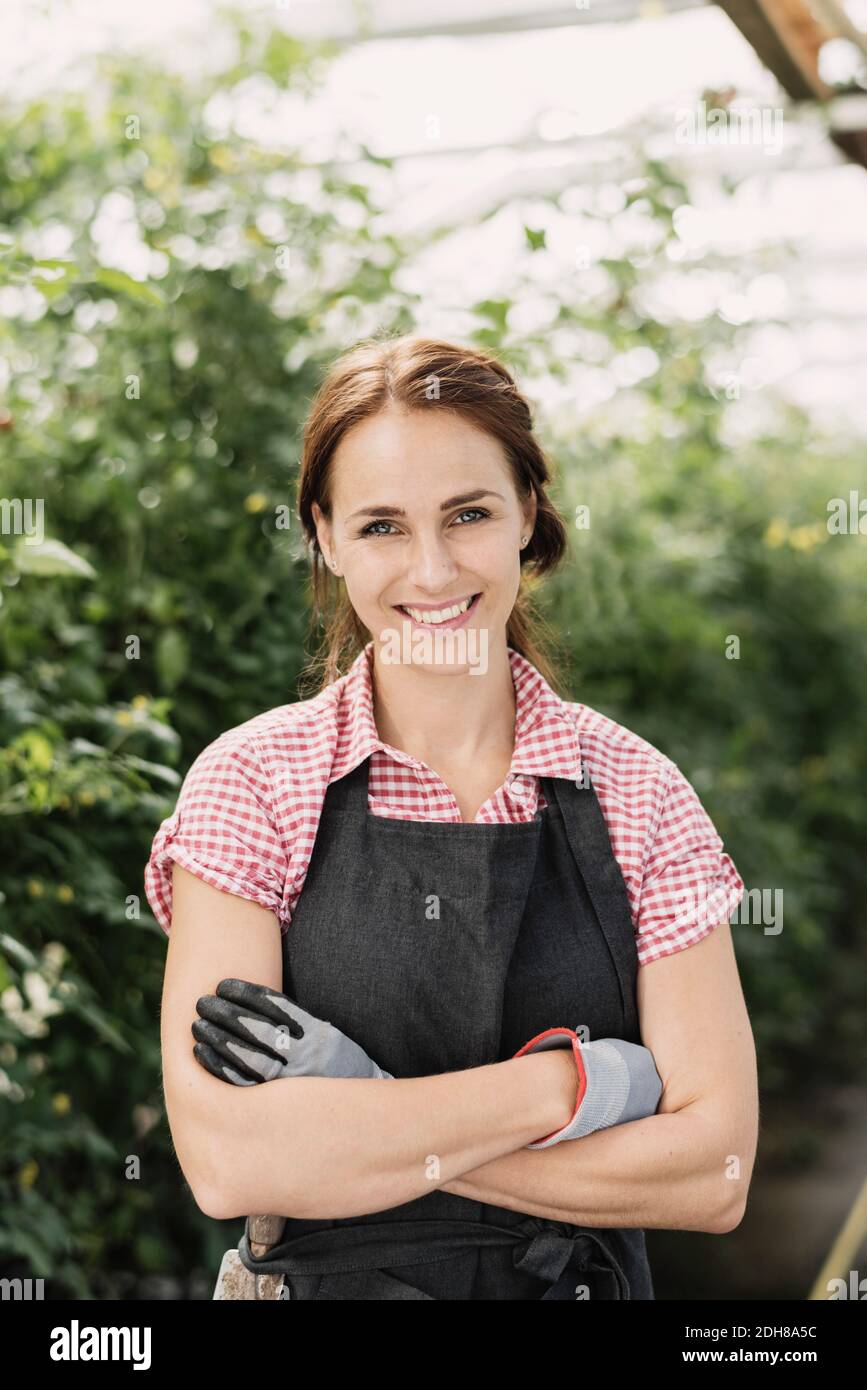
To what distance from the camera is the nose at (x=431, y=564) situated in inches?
55.1

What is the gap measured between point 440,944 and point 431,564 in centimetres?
37

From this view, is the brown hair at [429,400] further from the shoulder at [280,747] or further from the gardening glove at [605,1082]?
the gardening glove at [605,1082]

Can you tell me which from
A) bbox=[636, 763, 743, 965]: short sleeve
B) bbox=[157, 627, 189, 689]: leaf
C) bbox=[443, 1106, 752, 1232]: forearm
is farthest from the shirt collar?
bbox=[157, 627, 189, 689]: leaf

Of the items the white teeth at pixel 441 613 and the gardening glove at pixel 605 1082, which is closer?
the gardening glove at pixel 605 1082

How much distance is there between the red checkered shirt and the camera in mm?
1378

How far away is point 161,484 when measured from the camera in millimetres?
2375

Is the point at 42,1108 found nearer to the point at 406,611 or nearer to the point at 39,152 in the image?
the point at 406,611

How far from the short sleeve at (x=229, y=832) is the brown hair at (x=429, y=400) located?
1.02 ft

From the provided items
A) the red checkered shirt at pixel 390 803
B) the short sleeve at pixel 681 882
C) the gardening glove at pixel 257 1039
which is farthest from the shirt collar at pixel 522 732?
the gardening glove at pixel 257 1039

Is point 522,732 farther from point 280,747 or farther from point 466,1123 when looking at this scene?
point 466,1123

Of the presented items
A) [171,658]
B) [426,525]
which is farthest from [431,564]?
[171,658]

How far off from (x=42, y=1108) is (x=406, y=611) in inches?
39.4

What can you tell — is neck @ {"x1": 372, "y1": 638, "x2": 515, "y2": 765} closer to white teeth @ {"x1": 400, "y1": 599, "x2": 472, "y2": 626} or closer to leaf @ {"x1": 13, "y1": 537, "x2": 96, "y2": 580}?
white teeth @ {"x1": 400, "y1": 599, "x2": 472, "y2": 626}
